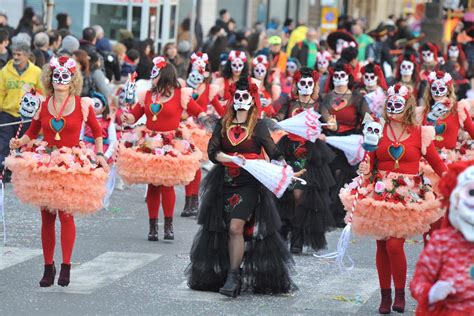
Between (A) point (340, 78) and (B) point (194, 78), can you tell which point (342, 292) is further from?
(B) point (194, 78)

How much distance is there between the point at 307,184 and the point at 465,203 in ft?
22.6

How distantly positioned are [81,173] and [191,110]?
3109mm

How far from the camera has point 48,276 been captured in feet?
38.3

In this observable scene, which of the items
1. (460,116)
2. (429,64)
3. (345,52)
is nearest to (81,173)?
(460,116)

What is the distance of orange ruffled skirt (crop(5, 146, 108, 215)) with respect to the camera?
1150 centimetres

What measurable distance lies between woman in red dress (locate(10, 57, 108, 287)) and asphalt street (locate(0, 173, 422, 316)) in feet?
0.91

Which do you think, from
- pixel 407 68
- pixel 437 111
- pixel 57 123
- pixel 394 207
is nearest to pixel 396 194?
pixel 394 207

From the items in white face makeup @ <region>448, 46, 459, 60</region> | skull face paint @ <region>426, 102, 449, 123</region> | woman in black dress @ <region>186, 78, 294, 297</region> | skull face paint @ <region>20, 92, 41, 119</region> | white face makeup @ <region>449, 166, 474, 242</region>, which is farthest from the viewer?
white face makeup @ <region>448, 46, 459, 60</region>

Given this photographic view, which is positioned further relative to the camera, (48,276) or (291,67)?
(291,67)

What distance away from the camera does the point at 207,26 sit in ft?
126

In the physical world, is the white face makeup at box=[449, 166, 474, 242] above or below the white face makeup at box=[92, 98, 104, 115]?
above

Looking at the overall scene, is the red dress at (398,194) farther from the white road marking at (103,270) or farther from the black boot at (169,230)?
the black boot at (169,230)

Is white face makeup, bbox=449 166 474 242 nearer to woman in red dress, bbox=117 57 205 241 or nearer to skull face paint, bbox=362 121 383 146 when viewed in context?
skull face paint, bbox=362 121 383 146

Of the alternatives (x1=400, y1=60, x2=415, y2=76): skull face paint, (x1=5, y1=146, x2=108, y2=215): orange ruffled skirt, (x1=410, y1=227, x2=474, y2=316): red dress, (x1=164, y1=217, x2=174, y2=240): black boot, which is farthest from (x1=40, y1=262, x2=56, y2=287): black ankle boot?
(x1=400, y1=60, x2=415, y2=76): skull face paint
